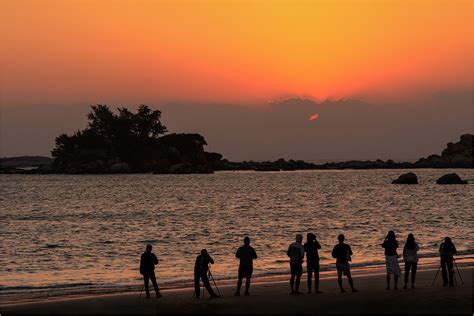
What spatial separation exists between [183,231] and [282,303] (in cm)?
3847

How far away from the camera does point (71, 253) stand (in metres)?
45.8

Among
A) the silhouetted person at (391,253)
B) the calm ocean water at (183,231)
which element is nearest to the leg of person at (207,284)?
the silhouetted person at (391,253)

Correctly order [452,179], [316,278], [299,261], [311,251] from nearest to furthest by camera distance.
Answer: [299,261] < [311,251] < [316,278] < [452,179]

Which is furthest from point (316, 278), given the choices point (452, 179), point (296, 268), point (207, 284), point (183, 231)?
point (452, 179)

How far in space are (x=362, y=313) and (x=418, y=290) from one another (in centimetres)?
489

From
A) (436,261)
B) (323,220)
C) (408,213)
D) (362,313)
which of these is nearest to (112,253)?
(436,261)

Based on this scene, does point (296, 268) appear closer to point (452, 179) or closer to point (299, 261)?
point (299, 261)

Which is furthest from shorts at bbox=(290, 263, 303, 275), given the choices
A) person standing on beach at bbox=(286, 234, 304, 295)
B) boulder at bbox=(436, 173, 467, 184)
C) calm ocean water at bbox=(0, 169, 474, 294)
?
boulder at bbox=(436, 173, 467, 184)

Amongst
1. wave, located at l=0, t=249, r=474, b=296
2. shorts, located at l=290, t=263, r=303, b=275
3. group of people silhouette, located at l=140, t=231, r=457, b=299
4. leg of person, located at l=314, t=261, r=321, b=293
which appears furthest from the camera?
wave, located at l=0, t=249, r=474, b=296

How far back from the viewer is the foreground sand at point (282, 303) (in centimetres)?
2242

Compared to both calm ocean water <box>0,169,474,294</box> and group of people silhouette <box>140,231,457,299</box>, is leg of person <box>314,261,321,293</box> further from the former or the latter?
calm ocean water <box>0,169,474,294</box>

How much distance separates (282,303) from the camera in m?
23.7

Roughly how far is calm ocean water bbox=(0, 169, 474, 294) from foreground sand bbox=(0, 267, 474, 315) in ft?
18.6

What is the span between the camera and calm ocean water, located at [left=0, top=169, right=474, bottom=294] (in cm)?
3659
